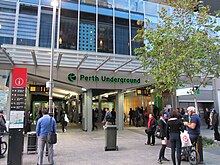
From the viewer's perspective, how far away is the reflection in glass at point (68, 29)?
1759cm

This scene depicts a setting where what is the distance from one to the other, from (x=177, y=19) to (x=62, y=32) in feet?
32.8

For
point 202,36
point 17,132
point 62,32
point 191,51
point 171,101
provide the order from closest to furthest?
point 17,132 < point 191,51 < point 202,36 < point 62,32 < point 171,101

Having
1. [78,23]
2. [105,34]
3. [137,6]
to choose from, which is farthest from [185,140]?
[137,6]

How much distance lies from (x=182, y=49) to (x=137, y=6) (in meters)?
12.2

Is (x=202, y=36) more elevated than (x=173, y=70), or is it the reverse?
(x=202, y=36)

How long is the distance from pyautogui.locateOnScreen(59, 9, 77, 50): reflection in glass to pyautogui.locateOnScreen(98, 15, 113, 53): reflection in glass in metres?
2.21

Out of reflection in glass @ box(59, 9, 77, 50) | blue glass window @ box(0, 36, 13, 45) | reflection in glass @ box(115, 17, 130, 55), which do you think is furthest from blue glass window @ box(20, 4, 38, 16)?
reflection in glass @ box(115, 17, 130, 55)

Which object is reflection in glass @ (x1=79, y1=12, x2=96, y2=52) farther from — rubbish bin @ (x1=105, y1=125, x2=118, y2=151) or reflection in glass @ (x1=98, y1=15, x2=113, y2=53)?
rubbish bin @ (x1=105, y1=125, x2=118, y2=151)

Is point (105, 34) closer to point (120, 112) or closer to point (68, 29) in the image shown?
point (68, 29)

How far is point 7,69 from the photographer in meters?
14.9

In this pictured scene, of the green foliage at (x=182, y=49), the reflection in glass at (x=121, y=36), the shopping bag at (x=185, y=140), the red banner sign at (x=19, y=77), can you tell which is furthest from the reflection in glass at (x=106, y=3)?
the shopping bag at (x=185, y=140)

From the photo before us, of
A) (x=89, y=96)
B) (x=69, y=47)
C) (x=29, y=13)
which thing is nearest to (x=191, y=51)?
(x=89, y=96)

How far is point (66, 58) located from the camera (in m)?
14.1

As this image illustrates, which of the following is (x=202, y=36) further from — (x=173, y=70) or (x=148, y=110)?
(x=148, y=110)
